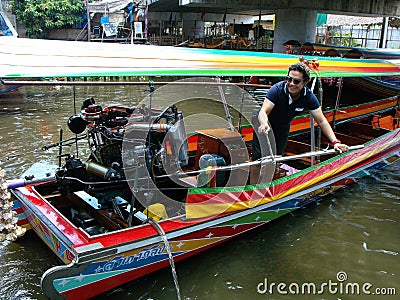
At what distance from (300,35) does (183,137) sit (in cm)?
1517

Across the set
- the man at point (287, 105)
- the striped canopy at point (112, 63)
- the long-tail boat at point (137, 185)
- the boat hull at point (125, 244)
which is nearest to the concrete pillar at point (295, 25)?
the striped canopy at point (112, 63)

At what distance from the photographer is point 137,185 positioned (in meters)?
3.71

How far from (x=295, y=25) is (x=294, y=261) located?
15.0m

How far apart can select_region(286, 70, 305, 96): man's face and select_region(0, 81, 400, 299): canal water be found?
1976 mm

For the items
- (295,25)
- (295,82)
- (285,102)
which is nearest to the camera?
(295,82)

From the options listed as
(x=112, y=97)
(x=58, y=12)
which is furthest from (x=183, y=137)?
(x=58, y=12)

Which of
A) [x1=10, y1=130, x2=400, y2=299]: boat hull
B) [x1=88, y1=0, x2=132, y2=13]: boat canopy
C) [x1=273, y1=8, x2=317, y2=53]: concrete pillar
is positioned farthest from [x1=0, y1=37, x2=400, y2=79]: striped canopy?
[x1=88, y1=0, x2=132, y2=13]: boat canopy

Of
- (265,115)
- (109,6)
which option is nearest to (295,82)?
(265,115)

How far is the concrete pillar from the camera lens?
17.1 meters

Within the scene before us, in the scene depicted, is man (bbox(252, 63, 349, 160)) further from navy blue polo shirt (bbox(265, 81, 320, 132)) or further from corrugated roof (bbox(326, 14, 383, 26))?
corrugated roof (bbox(326, 14, 383, 26))

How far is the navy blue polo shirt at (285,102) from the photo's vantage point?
4215 mm

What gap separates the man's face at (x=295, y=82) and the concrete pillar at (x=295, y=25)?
47.6 feet

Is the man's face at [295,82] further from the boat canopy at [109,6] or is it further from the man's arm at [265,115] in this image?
the boat canopy at [109,6]

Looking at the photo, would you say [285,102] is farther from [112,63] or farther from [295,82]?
[112,63]
